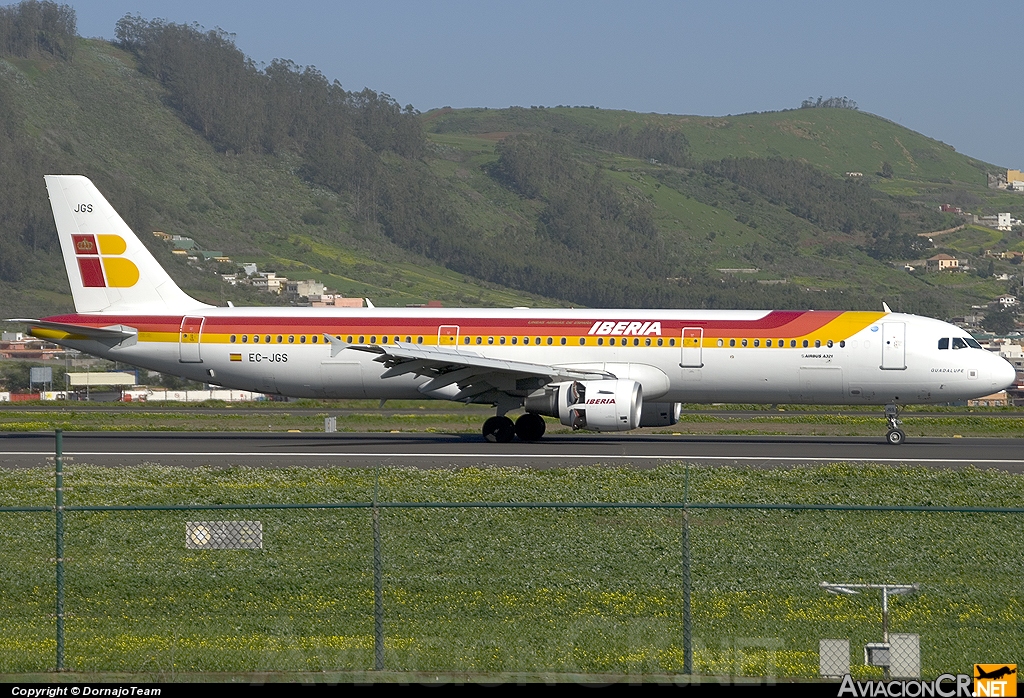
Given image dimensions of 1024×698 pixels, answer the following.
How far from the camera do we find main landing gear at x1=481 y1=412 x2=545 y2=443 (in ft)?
105

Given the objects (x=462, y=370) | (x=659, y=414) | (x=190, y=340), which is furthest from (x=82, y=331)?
(x=659, y=414)

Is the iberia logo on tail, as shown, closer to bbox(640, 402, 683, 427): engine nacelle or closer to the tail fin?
the tail fin

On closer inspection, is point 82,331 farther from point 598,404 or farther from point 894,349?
point 894,349

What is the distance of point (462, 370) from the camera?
101 ft

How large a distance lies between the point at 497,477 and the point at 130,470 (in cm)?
721

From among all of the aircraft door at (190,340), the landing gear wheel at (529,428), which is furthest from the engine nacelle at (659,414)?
the aircraft door at (190,340)

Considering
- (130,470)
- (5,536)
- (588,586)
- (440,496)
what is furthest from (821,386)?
(5,536)

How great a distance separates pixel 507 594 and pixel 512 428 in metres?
18.5

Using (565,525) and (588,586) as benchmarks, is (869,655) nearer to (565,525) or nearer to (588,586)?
(588,586)

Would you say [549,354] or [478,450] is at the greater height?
[549,354]

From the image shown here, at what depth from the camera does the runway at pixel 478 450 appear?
27438 mm

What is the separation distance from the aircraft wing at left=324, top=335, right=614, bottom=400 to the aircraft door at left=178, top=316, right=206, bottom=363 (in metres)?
4.02

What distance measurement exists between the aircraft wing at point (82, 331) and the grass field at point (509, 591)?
15.6 metres

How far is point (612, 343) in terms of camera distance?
3200cm
